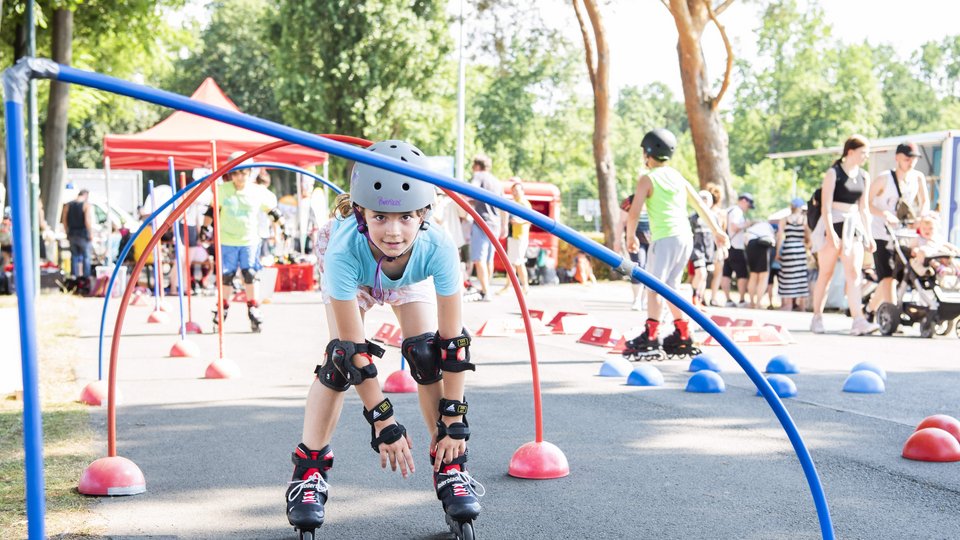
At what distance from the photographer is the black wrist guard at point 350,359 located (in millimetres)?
3955

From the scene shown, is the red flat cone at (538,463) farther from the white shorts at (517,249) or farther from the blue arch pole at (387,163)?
the white shorts at (517,249)

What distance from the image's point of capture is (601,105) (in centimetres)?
2670

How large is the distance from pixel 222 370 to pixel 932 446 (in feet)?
17.6

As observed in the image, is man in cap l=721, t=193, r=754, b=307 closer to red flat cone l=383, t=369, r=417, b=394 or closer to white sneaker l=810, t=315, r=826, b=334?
white sneaker l=810, t=315, r=826, b=334

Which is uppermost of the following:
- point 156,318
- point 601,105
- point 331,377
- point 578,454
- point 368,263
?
point 601,105

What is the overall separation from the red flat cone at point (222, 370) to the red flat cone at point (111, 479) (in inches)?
149

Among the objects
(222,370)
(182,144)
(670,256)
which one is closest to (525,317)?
(222,370)

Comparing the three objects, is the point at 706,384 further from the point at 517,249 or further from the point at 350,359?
the point at 517,249

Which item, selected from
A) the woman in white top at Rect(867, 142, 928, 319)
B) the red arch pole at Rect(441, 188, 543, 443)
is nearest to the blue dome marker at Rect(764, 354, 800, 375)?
the woman in white top at Rect(867, 142, 928, 319)

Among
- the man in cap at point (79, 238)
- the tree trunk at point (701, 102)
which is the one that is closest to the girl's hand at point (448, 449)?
the man in cap at point (79, 238)

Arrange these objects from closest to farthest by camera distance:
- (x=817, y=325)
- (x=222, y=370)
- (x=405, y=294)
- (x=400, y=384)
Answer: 1. (x=405, y=294)
2. (x=400, y=384)
3. (x=222, y=370)
4. (x=817, y=325)

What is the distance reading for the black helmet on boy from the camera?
9555mm

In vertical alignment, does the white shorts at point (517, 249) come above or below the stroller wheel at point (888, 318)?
above

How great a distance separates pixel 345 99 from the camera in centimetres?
4100
